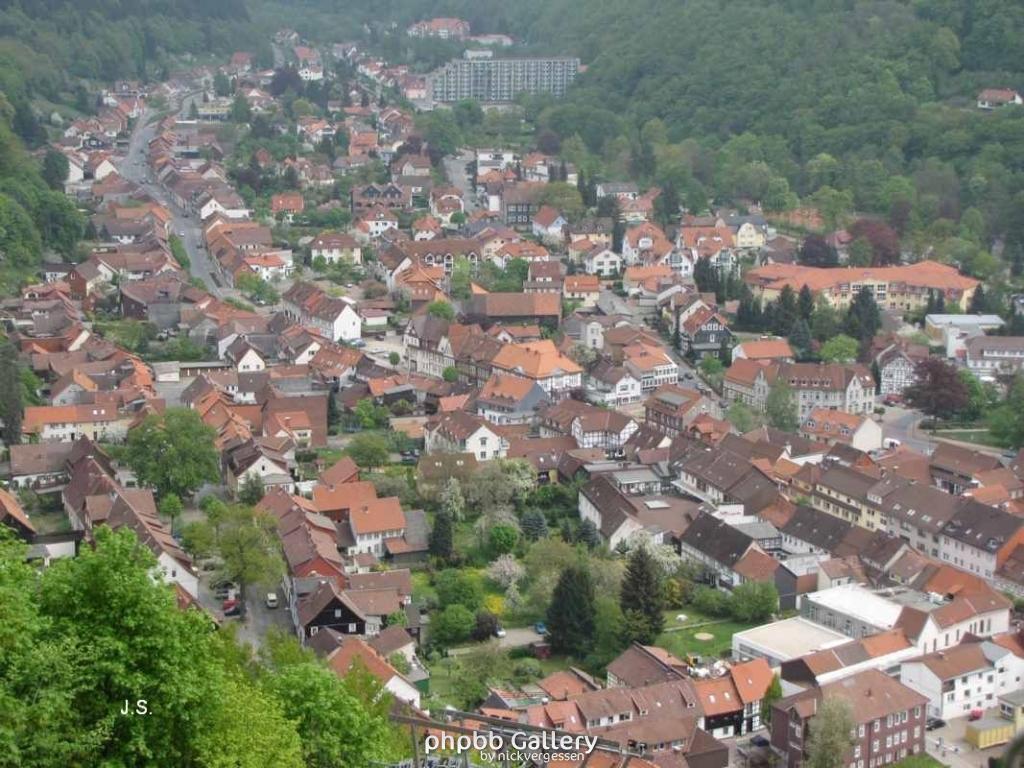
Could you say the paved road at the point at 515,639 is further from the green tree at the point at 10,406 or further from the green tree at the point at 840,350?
the green tree at the point at 840,350

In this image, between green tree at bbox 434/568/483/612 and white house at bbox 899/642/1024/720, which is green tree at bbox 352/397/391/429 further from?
white house at bbox 899/642/1024/720

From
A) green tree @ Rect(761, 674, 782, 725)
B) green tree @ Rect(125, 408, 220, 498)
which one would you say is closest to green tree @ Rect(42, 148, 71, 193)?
green tree @ Rect(125, 408, 220, 498)

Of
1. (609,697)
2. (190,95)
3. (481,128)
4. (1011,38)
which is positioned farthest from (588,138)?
(609,697)

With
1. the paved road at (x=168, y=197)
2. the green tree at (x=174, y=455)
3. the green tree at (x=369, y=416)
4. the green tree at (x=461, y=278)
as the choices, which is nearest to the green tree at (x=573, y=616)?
the green tree at (x=174, y=455)

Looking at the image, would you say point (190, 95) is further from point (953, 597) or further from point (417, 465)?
point (953, 597)

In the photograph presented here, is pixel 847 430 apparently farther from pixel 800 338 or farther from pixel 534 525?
pixel 534 525
